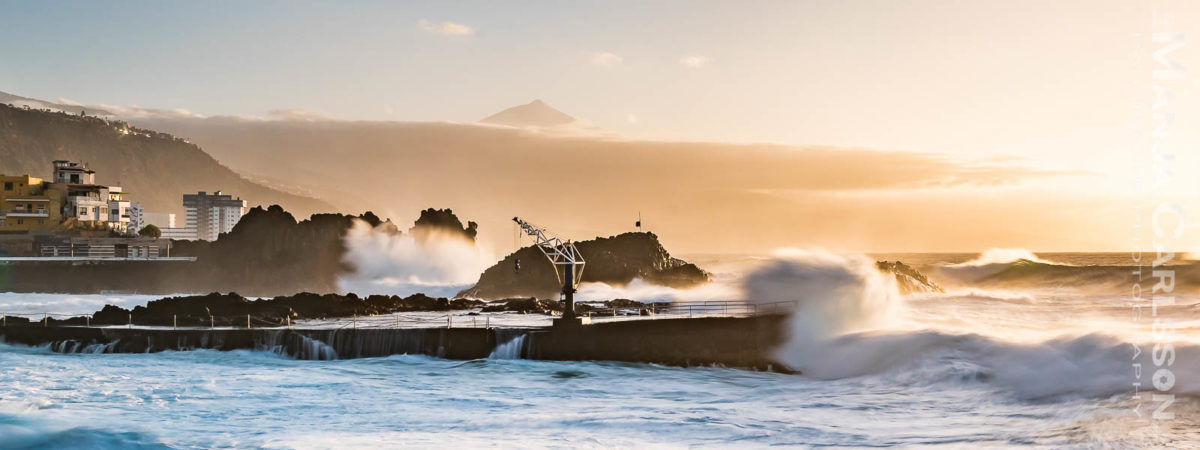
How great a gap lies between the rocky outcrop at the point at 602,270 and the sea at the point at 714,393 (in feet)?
102

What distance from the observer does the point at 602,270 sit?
70.8 meters

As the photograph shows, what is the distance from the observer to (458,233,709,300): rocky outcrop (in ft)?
231

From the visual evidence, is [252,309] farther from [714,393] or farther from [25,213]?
[25,213]

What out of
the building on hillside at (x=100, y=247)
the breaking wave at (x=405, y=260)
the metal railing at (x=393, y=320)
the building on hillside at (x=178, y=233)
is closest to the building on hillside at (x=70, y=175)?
the building on hillside at (x=100, y=247)

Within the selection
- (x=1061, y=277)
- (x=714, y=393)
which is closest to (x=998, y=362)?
(x=714, y=393)

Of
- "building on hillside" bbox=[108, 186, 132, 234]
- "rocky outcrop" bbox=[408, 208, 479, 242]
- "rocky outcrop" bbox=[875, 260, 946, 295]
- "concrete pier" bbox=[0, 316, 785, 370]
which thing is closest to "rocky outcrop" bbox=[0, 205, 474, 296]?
"rocky outcrop" bbox=[408, 208, 479, 242]

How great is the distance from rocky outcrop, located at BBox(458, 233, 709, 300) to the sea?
31.0 meters

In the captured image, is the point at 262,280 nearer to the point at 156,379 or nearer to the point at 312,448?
the point at 156,379

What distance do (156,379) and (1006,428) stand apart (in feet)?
81.8

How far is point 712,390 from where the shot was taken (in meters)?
27.9

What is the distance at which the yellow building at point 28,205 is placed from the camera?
95.4 metres

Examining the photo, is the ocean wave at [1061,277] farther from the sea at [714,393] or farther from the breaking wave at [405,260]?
the breaking wave at [405,260]

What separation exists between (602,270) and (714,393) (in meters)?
43.6

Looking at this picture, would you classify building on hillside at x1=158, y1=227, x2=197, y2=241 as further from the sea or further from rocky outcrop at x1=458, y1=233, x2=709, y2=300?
the sea
